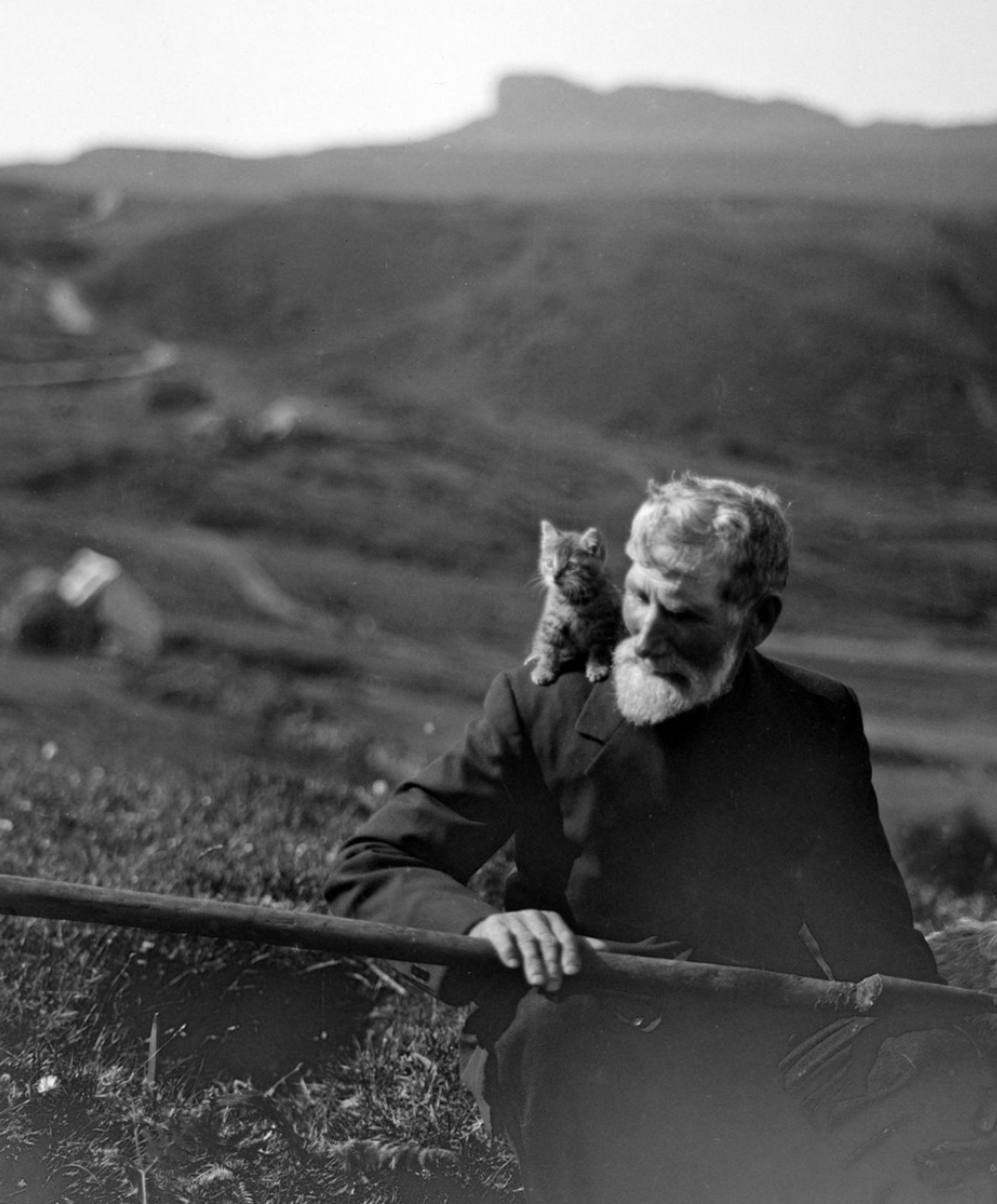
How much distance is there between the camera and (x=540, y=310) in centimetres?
630

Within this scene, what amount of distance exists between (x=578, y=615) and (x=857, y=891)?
76cm

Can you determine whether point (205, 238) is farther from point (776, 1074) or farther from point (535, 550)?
point (776, 1074)

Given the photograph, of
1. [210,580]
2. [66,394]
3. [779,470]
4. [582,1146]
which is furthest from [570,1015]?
[66,394]

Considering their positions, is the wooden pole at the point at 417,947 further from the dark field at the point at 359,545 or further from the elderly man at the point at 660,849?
the dark field at the point at 359,545

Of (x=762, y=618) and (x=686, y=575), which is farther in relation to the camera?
(x=762, y=618)

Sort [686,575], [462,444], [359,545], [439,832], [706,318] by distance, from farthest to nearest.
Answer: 1. [359,545]
2. [462,444]
3. [706,318]
4. [439,832]
5. [686,575]

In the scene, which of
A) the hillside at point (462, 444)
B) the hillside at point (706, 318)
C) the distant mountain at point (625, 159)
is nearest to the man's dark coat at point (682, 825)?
the hillside at point (462, 444)

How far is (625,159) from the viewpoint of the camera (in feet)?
19.4

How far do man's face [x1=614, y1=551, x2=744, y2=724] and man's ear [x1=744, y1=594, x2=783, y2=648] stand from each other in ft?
0.10

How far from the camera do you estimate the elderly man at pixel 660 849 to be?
102 inches

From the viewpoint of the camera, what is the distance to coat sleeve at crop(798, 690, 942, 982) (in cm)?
274

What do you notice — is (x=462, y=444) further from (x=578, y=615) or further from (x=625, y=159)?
(x=578, y=615)

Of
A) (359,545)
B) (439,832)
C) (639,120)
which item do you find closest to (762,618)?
(439,832)

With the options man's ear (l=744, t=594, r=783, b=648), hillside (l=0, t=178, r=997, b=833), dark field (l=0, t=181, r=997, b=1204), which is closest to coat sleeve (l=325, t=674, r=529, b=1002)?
man's ear (l=744, t=594, r=783, b=648)
